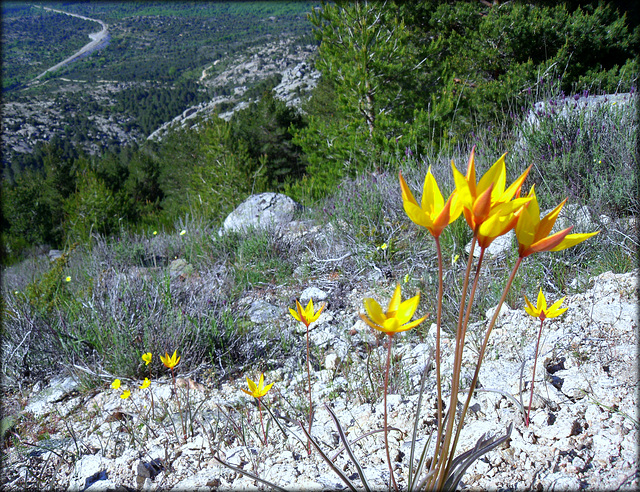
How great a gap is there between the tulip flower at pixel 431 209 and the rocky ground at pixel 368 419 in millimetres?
501

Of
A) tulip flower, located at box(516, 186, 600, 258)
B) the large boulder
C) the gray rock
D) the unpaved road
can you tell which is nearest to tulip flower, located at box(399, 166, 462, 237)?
tulip flower, located at box(516, 186, 600, 258)

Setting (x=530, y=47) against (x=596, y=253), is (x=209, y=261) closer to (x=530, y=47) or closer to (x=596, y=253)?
(x=596, y=253)

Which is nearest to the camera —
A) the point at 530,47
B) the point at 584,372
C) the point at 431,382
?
the point at 584,372

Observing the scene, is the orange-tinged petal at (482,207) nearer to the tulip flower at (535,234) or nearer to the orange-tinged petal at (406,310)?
the tulip flower at (535,234)

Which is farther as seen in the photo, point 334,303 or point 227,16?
point 227,16

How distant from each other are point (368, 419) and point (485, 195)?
1.05 meters

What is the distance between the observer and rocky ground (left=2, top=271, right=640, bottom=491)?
107 centimetres

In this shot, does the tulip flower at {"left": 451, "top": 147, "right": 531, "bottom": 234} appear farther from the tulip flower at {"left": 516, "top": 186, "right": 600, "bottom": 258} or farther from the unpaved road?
the unpaved road

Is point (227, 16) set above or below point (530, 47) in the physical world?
above

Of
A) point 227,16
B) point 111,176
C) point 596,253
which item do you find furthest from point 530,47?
point 227,16

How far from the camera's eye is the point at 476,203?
24.9 inches

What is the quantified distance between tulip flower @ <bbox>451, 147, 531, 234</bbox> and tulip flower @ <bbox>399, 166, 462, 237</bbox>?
0.07 feet

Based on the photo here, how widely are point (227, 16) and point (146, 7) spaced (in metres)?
46.6

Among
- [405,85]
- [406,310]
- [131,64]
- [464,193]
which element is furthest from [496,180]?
[131,64]
